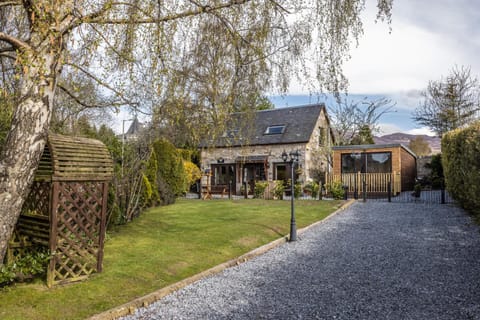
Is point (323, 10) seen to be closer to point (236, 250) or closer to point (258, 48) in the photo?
point (258, 48)

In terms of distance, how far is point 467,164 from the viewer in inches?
364

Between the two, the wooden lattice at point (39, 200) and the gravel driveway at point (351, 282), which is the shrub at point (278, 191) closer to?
the gravel driveway at point (351, 282)

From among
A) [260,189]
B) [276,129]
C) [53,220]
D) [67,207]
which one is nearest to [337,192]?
[260,189]

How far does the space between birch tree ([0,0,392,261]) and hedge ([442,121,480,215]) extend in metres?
4.91

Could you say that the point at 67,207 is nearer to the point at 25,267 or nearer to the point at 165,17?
the point at 25,267

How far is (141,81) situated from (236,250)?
4.13m

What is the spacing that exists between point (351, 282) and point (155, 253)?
3.63 meters

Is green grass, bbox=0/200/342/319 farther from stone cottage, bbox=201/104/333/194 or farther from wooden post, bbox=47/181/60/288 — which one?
stone cottage, bbox=201/104/333/194

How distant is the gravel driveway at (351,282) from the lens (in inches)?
169

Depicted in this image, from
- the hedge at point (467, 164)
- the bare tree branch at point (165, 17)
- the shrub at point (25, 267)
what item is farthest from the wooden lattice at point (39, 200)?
the hedge at point (467, 164)

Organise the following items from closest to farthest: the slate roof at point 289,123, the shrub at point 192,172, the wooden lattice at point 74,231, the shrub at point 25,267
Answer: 1. the shrub at point 25,267
2. the wooden lattice at point 74,231
3. the slate roof at point 289,123
4. the shrub at point 192,172

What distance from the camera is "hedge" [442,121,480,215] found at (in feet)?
25.8

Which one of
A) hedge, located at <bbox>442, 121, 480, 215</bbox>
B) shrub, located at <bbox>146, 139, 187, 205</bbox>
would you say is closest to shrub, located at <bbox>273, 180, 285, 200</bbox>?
shrub, located at <bbox>146, 139, 187, 205</bbox>

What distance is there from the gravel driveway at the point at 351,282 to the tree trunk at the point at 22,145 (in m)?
1.96
